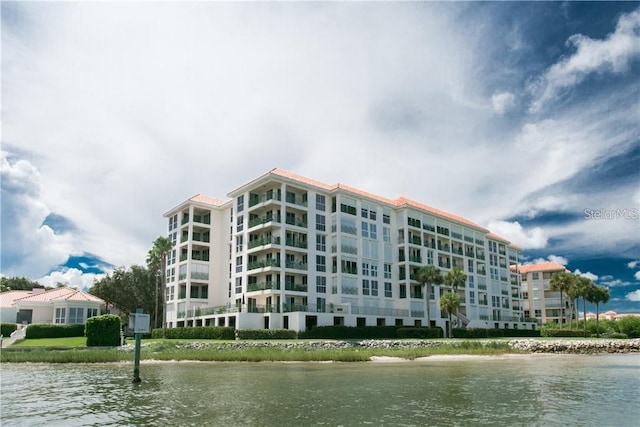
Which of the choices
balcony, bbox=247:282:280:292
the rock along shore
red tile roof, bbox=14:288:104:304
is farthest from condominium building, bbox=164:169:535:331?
red tile roof, bbox=14:288:104:304

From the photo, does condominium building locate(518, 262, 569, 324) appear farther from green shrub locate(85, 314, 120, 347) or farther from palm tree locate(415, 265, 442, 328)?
green shrub locate(85, 314, 120, 347)

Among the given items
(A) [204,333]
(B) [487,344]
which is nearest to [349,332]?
(A) [204,333]

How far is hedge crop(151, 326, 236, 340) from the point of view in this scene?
2052 inches

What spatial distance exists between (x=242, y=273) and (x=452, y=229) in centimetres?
3942

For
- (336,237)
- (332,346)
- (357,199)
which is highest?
(357,199)

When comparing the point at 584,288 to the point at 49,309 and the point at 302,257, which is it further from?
the point at 49,309

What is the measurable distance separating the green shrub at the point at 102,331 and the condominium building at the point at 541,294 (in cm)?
10481

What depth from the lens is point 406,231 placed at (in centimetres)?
7412

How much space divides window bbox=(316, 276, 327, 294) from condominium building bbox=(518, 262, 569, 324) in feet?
251

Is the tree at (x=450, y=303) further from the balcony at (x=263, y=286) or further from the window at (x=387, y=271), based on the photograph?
the balcony at (x=263, y=286)

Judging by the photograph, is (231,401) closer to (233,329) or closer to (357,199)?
(233,329)

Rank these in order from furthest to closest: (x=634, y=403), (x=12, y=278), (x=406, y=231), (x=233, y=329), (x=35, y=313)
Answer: (x=12, y=278)
(x=406, y=231)
(x=35, y=313)
(x=233, y=329)
(x=634, y=403)

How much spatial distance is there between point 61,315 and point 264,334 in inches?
1090

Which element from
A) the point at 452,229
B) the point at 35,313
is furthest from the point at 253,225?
the point at 452,229
